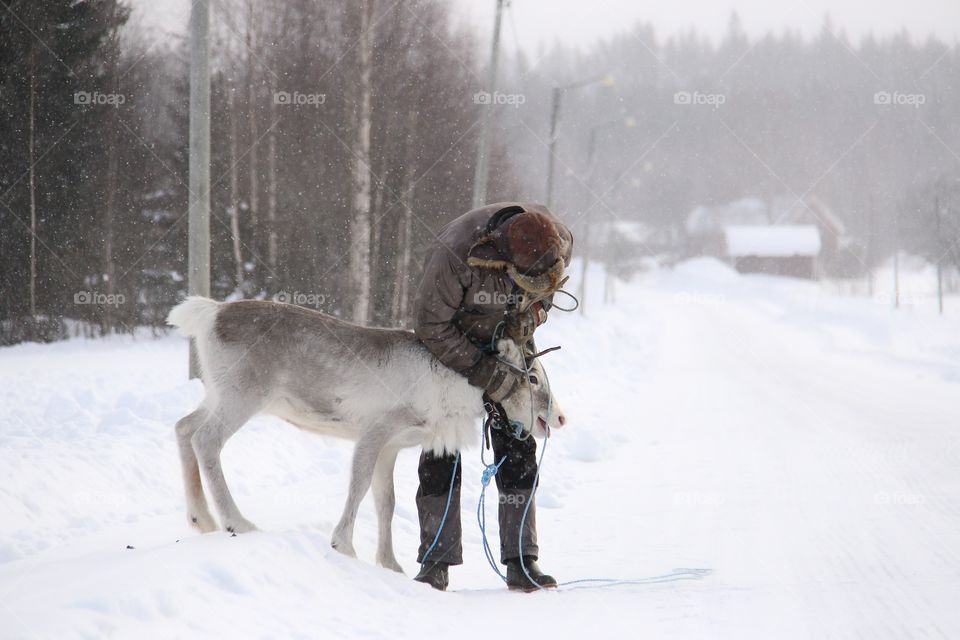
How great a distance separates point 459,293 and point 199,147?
6.00 m

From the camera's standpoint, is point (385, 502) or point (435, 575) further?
point (385, 502)

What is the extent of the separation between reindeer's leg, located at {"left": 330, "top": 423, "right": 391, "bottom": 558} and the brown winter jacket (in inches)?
21.8

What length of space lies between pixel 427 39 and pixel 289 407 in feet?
47.1

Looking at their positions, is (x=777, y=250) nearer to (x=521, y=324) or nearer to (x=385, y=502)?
(x=521, y=324)

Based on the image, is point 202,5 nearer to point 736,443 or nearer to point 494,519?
point 494,519

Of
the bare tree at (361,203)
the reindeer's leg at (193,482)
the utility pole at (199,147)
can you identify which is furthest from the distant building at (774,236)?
the reindeer's leg at (193,482)

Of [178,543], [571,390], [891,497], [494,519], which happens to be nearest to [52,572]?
[178,543]

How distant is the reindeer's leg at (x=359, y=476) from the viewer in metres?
4.24

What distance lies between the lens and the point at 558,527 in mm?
5809

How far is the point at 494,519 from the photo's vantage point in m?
6.02

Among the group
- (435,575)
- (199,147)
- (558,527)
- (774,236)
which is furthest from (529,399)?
(774,236)

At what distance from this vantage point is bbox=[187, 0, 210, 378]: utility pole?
29.7 feet

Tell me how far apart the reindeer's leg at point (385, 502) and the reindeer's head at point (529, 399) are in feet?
2.46

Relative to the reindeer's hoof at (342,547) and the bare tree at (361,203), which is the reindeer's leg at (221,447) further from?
the bare tree at (361,203)
